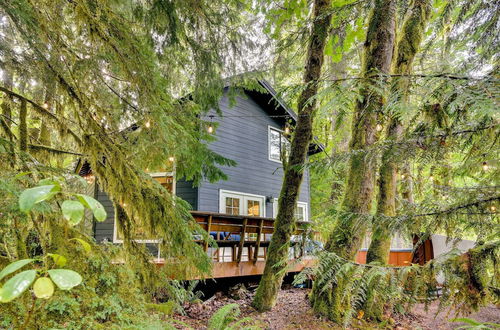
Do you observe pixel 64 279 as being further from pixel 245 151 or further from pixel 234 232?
pixel 245 151

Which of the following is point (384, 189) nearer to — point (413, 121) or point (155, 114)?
point (413, 121)

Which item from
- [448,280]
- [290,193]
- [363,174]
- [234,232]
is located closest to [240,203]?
[234,232]

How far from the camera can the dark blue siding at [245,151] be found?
918 cm

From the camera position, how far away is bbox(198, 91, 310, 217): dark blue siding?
918 centimetres

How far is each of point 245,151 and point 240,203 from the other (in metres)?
1.68

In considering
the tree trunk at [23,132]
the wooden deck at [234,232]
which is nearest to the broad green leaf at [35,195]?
the tree trunk at [23,132]

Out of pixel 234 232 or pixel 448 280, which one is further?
pixel 234 232

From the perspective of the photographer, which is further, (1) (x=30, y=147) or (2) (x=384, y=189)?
(2) (x=384, y=189)

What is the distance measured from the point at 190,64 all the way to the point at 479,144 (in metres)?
3.48

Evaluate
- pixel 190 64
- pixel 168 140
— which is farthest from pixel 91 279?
pixel 190 64

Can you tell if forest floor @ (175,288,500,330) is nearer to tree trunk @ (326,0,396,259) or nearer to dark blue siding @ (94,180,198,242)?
tree trunk @ (326,0,396,259)

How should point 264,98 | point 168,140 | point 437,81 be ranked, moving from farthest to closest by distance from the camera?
1. point 264,98
2. point 168,140
3. point 437,81

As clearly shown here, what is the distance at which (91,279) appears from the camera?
2.01 m

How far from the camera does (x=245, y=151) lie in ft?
32.8
